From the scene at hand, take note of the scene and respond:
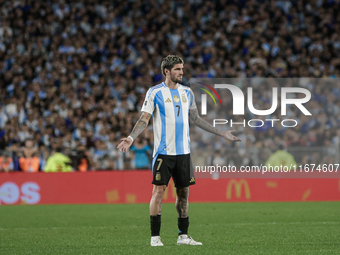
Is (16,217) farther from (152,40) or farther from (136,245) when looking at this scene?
(152,40)

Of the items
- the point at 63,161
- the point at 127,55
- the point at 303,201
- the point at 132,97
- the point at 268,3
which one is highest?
the point at 268,3

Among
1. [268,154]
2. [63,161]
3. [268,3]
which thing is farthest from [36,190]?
[268,3]

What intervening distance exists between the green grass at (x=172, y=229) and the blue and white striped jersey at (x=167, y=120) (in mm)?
1185

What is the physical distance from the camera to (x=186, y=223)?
666 cm

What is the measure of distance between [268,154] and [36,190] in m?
6.09

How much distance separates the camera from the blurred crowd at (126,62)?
14469 mm

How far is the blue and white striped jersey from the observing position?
6.41m

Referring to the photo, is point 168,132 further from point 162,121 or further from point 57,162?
point 57,162

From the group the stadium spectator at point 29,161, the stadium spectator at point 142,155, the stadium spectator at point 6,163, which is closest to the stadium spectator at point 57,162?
the stadium spectator at point 29,161

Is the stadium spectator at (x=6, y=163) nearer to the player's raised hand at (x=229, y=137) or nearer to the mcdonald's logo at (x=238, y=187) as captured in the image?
the mcdonald's logo at (x=238, y=187)

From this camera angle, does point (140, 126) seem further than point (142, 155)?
No

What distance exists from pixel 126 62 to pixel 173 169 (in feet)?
42.4

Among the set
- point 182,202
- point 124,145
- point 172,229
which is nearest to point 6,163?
point 172,229

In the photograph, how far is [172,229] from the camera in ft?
28.9
